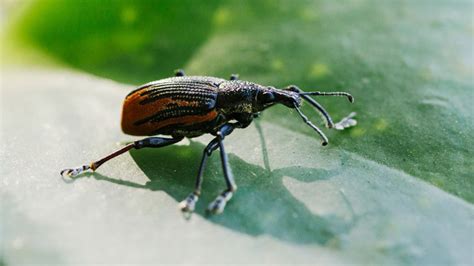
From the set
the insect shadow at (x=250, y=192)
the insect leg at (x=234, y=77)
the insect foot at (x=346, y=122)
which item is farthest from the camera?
the insect leg at (x=234, y=77)

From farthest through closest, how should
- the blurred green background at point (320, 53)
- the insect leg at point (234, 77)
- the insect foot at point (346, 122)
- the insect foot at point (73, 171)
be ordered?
the insect leg at point (234, 77), the insect foot at point (346, 122), the blurred green background at point (320, 53), the insect foot at point (73, 171)

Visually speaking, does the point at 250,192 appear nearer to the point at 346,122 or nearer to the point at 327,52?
the point at 346,122

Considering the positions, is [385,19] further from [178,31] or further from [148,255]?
[148,255]

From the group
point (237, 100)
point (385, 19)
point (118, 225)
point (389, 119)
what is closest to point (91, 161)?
point (118, 225)

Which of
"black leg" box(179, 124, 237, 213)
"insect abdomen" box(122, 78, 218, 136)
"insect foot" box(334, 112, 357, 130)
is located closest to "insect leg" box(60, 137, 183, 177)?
"insect abdomen" box(122, 78, 218, 136)

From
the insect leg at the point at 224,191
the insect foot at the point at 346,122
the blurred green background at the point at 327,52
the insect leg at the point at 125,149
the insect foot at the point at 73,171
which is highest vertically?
the blurred green background at the point at 327,52

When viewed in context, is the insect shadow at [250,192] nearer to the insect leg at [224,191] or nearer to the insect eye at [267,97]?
the insect leg at [224,191]

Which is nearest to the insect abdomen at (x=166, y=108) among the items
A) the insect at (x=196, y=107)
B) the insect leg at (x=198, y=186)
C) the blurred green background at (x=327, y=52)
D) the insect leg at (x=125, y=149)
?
the insect at (x=196, y=107)
